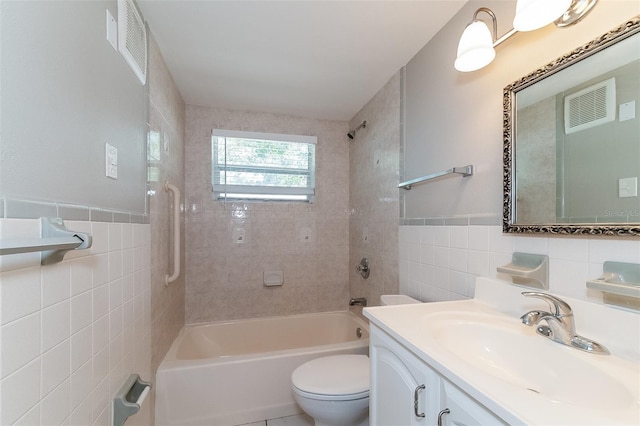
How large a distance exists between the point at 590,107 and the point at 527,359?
777mm

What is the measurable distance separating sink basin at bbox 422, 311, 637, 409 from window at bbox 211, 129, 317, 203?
71.8 inches

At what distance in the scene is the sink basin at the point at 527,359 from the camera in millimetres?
625

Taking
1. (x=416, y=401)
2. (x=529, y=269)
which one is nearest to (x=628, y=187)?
(x=529, y=269)

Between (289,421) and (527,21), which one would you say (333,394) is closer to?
(289,421)

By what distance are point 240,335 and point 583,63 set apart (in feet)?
8.66

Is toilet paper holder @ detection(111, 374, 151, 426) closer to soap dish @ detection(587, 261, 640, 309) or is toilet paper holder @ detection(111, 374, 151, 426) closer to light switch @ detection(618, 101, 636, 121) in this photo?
soap dish @ detection(587, 261, 640, 309)

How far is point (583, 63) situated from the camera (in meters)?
0.81

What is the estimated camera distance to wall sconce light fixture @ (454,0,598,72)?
800 millimetres

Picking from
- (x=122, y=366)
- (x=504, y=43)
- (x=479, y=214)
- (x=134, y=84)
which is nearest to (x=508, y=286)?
(x=479, y=214)

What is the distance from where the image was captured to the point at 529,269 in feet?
3.09

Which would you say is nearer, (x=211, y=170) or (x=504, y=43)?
(x=504, y=43)

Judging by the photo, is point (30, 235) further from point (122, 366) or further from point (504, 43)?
point (504, 43)

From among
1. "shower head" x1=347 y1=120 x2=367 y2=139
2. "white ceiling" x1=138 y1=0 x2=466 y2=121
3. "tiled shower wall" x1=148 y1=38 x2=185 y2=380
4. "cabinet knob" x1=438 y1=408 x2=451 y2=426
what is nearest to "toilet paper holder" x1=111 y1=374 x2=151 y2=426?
"tiled shower wall" x1=148 y1=38 x2=185 y2=380

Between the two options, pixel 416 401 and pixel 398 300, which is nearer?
pixel 416 401
